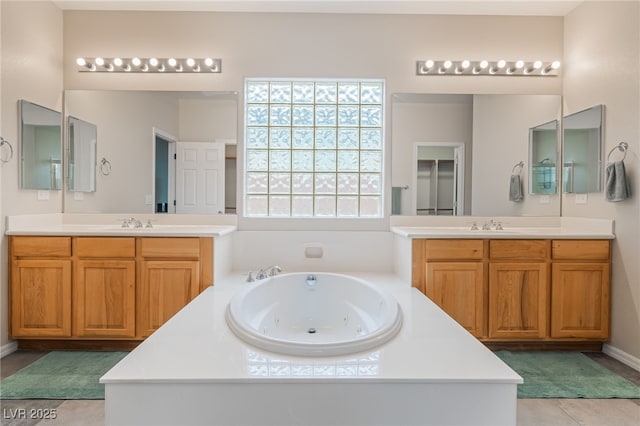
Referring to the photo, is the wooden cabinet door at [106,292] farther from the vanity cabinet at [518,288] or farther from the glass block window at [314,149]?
the vanity cabinet at [518,288]

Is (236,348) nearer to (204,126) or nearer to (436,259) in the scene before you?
(436,259)

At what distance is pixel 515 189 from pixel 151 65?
3.38m

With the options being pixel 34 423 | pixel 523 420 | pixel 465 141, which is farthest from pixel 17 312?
pixel 465 141

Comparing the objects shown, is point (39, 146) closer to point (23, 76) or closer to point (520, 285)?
point (23, 76)

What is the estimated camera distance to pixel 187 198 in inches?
129

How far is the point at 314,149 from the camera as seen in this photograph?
3.39m

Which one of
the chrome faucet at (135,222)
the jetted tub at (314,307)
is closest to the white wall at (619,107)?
the jetted tub at (314,307)

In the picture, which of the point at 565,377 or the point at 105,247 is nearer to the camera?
the point at 565,377

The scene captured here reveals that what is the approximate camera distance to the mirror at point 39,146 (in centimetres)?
279

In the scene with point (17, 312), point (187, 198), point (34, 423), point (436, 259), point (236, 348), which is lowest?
point (34, 423)

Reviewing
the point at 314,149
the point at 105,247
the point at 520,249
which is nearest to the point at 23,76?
the point at 105,247

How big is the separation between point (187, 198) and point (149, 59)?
124cm

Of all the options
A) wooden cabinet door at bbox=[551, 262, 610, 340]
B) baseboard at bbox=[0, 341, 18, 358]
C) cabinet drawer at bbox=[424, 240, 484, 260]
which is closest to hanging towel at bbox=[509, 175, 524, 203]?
wooden cabinet door at bbox=[551, 262, 610, 340]

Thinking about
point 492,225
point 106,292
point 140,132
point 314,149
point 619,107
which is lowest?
point 106,292
